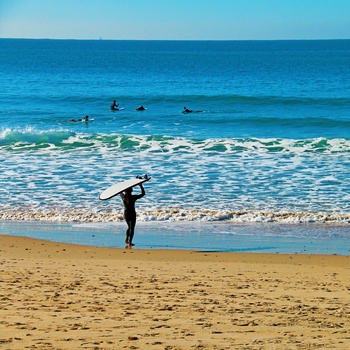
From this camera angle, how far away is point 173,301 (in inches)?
336

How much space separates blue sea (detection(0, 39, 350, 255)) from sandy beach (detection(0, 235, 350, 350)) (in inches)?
74.8

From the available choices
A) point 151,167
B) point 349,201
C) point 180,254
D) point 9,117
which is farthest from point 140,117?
point 180,254

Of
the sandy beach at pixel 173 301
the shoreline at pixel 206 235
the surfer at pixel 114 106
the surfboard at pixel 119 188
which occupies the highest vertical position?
the surfer at pixel 114 106

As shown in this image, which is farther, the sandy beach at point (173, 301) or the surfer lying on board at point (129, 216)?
the surfer lying on board at point (129, 216)

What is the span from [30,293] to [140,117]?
101 feet

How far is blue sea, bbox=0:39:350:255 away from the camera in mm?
14953

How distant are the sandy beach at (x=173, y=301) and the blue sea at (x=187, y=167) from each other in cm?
190

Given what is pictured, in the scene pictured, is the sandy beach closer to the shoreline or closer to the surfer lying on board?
the shoreline

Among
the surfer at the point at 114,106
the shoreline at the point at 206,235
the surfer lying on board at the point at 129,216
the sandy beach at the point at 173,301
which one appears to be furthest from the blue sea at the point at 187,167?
the sandy beach at the point at 173,301

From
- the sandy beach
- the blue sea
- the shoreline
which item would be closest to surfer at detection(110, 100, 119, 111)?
the blue sea

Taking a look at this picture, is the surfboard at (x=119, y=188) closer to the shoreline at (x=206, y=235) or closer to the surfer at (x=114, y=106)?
the shoreline at (x=206, y=235)

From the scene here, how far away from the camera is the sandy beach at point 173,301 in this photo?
6.95 metres

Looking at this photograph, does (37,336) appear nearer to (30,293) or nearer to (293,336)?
(30,293)

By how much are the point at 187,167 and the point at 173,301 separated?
14.4 m
